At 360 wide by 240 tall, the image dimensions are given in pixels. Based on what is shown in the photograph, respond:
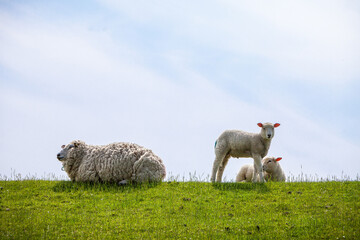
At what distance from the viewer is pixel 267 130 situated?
14344mm

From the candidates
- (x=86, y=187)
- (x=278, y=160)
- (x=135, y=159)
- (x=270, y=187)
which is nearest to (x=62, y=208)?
(x=86, y=187)

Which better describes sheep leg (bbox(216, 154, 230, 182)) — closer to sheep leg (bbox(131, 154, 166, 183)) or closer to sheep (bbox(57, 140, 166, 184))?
sheep (bbox(57, 140, 166, 184))

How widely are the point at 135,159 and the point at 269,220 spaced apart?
19.4 feet

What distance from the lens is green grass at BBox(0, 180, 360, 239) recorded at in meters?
9.33

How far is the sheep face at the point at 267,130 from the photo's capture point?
47.0 ft

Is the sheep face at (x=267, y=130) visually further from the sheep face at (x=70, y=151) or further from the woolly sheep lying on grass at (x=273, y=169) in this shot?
the sheep face at (x=70, y=151)

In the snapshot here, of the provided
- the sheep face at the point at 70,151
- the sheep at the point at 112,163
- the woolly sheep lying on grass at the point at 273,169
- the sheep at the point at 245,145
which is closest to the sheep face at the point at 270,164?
the woolly sheep lying on grass at the point at 273,169

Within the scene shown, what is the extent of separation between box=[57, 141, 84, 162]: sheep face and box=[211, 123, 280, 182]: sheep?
5.41 m

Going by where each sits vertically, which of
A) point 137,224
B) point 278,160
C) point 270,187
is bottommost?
point 137,224

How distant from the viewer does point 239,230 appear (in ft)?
30.6

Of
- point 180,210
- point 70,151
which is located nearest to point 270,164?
point 180,210

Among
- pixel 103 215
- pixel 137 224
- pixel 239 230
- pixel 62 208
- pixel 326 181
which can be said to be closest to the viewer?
pixel 239 230

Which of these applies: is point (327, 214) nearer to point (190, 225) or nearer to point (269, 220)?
point (269, 220)

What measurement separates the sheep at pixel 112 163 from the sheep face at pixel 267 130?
403cm
